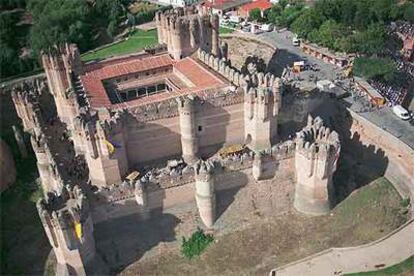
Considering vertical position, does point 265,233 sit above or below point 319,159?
below

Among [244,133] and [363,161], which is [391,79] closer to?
[363,161]

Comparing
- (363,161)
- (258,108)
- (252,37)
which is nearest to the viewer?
(258,108)

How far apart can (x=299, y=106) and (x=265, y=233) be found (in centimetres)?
1442

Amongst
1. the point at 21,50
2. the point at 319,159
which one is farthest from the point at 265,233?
the point at 21,50

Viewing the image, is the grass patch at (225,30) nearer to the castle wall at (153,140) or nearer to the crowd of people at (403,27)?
the crowd of people at (403,27)

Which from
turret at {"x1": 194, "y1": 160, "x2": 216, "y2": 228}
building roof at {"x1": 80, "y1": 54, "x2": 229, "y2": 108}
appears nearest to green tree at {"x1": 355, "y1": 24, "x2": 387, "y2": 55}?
building roof at {"x1": 80, "y1": 54, "x2": 229, "y2": 108}

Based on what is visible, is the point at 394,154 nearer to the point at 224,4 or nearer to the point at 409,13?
the point at 409,13

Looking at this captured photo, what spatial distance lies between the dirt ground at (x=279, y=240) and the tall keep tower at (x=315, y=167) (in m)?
1.20

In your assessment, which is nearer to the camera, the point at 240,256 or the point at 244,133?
the point at 240,256

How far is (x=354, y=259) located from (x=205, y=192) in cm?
1286

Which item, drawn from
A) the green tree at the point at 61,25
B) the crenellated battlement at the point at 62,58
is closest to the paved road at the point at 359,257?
the crenellated battlement at the point at 62,58

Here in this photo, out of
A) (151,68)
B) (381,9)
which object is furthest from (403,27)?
(151,68)

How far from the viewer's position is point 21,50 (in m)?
84.5

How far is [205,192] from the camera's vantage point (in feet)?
131
